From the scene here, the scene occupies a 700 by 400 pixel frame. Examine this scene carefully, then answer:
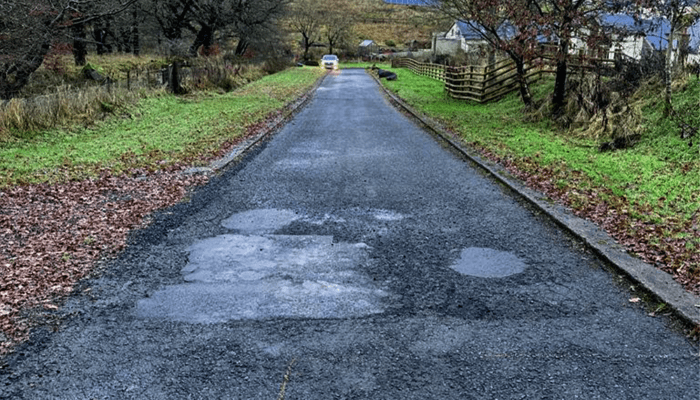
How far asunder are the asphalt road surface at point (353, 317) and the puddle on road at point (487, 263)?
0.02 m

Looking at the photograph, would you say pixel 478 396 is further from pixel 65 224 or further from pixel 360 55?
pixel 360 55

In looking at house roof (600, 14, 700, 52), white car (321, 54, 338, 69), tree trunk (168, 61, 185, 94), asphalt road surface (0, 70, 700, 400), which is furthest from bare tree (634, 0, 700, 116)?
white car (321, 54, 338, 69)

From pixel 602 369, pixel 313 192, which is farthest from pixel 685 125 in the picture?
pixel 602 369

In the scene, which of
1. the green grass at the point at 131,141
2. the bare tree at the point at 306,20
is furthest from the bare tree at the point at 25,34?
the bare tree at the point at 306,20

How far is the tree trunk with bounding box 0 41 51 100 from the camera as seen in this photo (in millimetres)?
16422

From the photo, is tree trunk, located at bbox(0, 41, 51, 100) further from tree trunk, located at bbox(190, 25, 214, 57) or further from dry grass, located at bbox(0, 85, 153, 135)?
tree trunk, located at bbox(190, 25, 214, 57)

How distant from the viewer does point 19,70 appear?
1717 centimetres

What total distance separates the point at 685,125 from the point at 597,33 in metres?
4.93

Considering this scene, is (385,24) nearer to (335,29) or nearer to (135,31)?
(335,29)

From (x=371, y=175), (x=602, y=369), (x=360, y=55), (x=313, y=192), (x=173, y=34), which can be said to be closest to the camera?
(x=602, y=369)

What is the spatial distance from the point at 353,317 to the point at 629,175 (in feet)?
23.1

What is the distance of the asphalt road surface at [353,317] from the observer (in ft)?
12.0

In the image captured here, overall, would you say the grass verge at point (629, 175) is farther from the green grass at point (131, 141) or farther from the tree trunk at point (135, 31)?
the tree trunk at point (135, 31)

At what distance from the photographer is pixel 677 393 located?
354 cm
